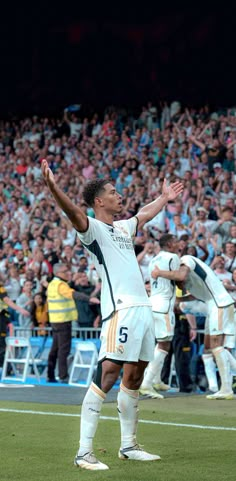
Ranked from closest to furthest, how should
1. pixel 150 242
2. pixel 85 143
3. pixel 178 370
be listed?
pixel 178 370 < pixel 150 242 < pixel 85 143

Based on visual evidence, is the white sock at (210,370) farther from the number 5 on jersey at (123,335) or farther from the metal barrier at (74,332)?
the number 5 on jersey at (123,335)

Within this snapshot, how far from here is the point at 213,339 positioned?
13797 mm

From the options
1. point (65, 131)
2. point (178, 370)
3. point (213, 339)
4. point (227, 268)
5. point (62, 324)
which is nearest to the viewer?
point (213, 339)

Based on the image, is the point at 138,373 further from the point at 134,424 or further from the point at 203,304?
the point at 203,304

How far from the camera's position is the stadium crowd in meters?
18.5

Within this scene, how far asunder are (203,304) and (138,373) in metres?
7.31

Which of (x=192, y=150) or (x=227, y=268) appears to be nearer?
(x=227, y=268)

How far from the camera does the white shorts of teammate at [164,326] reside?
14.1 metres

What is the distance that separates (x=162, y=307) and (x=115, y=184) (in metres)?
9.07

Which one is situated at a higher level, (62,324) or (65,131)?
(65,131)

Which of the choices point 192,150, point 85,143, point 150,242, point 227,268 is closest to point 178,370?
point 227,268

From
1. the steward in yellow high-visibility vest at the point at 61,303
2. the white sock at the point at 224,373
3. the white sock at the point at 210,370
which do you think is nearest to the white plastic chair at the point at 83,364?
the steward in yellow high-visibility vest at the point at 61,303

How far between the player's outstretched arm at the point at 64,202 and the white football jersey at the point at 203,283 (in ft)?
19.3

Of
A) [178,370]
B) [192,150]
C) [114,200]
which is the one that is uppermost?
[192,150]
